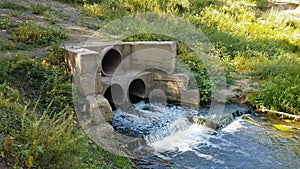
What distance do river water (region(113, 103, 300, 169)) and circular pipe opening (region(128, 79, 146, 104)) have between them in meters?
0.61

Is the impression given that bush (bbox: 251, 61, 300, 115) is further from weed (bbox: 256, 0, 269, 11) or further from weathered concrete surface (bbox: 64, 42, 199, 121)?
weed (bbox: 256, 0, 269, 11)

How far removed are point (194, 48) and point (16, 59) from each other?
220 inches

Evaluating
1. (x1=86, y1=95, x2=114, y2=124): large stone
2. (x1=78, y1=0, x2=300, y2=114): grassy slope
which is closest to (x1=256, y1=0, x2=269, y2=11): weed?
(x1=78, y1=0, x2=300, y2=114): grassy slope

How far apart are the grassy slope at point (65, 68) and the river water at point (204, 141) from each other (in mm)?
959

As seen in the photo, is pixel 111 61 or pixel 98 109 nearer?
pixel 98 109

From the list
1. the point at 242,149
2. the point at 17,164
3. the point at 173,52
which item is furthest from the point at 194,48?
the point at 17,164

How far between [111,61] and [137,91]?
0.98m

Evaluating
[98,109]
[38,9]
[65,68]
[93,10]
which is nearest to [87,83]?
[98,109]

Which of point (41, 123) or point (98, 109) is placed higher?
point (41, 123)

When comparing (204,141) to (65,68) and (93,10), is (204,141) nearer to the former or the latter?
(65,68)

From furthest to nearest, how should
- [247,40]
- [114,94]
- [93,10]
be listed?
[93,10]
[247,40]
[114,94]

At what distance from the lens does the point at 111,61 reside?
798 centimetres

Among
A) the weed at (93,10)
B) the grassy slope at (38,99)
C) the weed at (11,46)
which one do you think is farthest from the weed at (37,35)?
the weed at (93,10)

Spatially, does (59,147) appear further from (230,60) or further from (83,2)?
(83,2)
